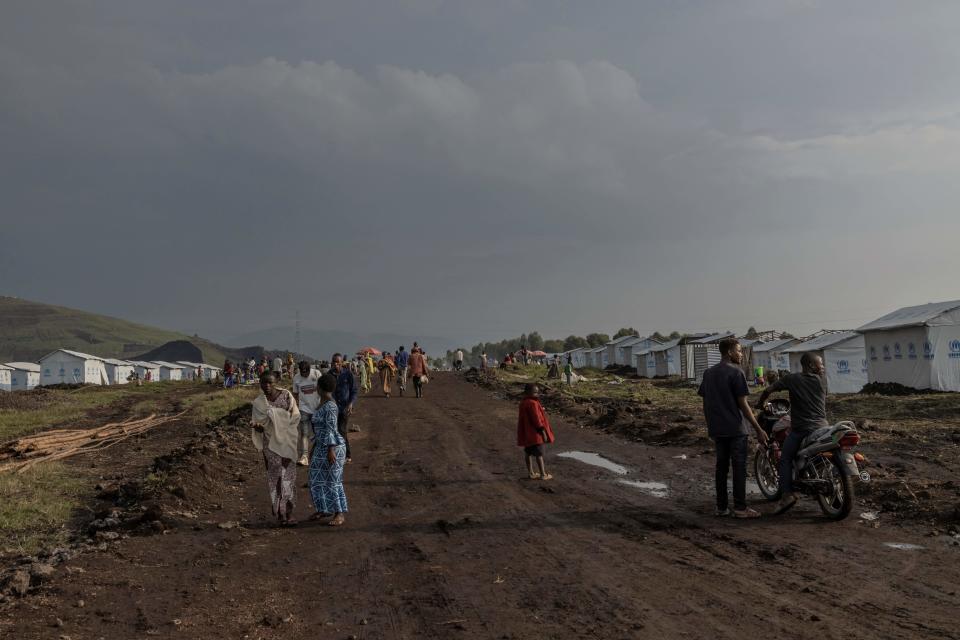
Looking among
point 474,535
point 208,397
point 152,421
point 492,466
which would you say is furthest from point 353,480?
point 208,397

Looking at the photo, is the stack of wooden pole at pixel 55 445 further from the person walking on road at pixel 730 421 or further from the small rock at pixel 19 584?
the person walking on road at pixel 730 421

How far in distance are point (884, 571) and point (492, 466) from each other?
289 inches

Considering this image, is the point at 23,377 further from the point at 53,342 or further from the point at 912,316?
the point at 53,342

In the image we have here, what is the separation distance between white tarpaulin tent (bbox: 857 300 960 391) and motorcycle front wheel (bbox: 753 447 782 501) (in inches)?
912

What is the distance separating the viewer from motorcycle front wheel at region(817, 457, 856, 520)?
732 centimetres

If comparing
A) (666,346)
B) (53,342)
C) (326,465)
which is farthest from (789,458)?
(53,342)

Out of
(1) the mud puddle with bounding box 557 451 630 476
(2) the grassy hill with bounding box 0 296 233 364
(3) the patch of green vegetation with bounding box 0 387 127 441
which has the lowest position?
(1) the mud puddle with bounding box 557 451 630 476

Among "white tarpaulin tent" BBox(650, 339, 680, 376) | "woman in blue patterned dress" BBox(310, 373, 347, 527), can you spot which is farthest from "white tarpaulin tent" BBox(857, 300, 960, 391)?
"woman in blue patterned dress" BBox(310, 373, 347, 527)

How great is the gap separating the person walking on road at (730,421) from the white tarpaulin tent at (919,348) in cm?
2425

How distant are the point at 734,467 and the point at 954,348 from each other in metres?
25.2

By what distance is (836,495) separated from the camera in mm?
7574

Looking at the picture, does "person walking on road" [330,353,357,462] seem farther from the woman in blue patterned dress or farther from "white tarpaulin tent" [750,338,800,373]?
"white tarpaulin tent" [750,338,800,373]

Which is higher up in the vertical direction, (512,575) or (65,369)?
(65,369)

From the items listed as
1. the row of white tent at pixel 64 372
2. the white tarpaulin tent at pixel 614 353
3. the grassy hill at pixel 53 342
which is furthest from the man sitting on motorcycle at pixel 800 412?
the grassy hill at pixel 53 342
